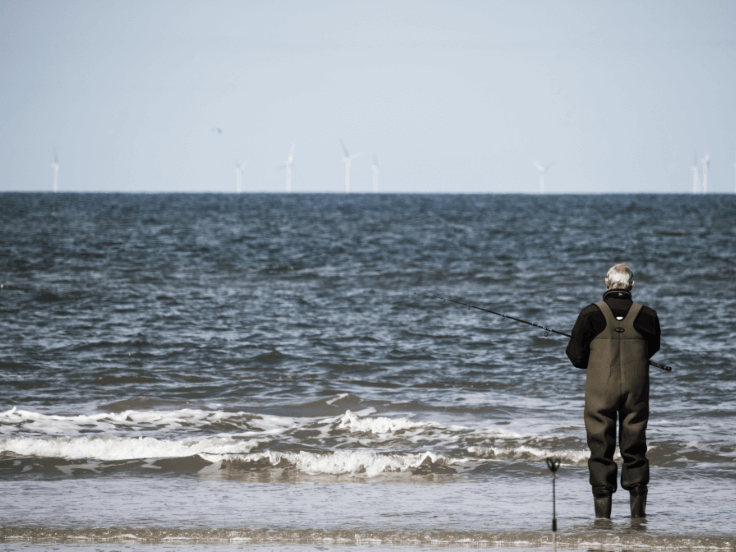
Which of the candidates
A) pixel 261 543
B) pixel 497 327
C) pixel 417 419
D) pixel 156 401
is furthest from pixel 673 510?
pixel 497 327

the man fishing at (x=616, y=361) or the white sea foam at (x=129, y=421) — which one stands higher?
the man fishing at (x=616, y=361)

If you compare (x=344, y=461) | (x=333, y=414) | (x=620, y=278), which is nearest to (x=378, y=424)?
(x=333, y=414)

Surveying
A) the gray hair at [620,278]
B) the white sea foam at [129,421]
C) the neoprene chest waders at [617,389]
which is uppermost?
the gray hair at [620,278]

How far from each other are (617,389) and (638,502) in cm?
84

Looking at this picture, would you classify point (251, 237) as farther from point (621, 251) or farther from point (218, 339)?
point (218, 339)

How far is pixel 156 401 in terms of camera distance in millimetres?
10164

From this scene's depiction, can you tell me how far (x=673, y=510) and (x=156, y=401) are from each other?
614 cm

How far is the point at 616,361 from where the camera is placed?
17.4 feet

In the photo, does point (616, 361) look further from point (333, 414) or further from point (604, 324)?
point (333, 414)

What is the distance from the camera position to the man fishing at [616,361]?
530cm

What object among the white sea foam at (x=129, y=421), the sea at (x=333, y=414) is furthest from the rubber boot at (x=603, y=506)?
the white sea foam at (x=129, y=421)

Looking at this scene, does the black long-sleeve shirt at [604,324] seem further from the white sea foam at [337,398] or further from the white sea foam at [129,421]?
the white sea foam at [337,398]

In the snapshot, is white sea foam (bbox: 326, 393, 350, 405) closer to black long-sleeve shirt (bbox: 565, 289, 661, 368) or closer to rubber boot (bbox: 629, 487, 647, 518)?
rubber boot (bbox: 629, 487, 647, 518)

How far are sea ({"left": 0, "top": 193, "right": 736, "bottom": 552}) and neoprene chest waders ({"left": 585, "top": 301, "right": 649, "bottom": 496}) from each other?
519 mm
